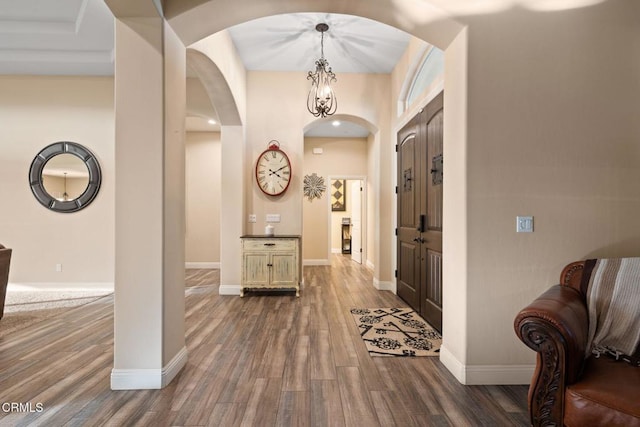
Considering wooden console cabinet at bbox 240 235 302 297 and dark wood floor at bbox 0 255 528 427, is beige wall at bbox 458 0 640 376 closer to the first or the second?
dark wood floor at bbox 0 255 528 427

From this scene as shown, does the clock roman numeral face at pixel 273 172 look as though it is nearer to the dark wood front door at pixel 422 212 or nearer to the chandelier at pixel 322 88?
the chandelier at pixel 322 88

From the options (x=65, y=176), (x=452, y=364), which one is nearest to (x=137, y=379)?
(x=452, y=364)

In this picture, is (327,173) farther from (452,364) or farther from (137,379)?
(137,379)

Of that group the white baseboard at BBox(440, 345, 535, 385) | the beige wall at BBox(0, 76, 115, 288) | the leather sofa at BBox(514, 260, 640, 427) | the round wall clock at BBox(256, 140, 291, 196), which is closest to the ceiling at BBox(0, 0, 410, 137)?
the beige wall at BBox(0, 76, 115, 288)

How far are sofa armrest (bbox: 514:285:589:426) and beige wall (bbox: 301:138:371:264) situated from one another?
6106 millimetres

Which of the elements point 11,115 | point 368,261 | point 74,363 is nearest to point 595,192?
point 74,363

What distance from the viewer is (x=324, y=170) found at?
7555 millimetres

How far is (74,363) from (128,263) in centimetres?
108

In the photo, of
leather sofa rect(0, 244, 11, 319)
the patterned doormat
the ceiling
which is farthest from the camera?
the ceiling

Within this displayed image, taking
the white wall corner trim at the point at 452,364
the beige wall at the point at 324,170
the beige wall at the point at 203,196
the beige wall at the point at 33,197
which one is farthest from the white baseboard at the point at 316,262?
the white wall corner trim at the point at 452,364

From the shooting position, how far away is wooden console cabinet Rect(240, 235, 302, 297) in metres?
4.43

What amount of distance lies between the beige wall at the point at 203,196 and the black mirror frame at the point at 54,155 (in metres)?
2.11

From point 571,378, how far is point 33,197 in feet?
22.1

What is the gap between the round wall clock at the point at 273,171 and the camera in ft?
15.5
